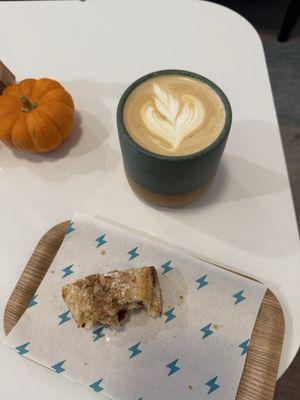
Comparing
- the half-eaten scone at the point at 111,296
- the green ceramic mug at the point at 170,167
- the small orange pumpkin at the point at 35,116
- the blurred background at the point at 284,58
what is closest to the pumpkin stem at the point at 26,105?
the small orange pumpkin at the point at 35,116

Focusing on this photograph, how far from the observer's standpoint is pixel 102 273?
670 mm

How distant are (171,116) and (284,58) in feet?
4.65

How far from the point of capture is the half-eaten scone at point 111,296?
614mm

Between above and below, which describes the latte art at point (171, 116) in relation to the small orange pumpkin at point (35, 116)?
above

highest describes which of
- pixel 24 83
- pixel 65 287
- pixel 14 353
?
pixel 24 83

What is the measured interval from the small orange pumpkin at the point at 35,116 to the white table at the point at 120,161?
60mm

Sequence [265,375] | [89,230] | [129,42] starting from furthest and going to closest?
[129,42]
[89,230]
[265,375]

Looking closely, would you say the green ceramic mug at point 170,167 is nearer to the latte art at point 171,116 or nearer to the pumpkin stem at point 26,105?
the latte art at point 171,116

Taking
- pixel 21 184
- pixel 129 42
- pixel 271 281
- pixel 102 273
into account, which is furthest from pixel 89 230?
pixel 129 42

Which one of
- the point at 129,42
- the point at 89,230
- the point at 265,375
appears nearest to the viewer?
the point at 265,375

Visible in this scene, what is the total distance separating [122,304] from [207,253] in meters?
0.20

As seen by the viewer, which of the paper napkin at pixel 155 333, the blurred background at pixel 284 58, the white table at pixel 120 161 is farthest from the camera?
the blurred background at pixel 284 58

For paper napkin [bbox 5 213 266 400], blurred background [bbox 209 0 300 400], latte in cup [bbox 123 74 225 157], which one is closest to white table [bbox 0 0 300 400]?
paper napkin [bbox 5 213 266 400]

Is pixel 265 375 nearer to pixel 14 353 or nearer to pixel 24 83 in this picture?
pixel 14 353
